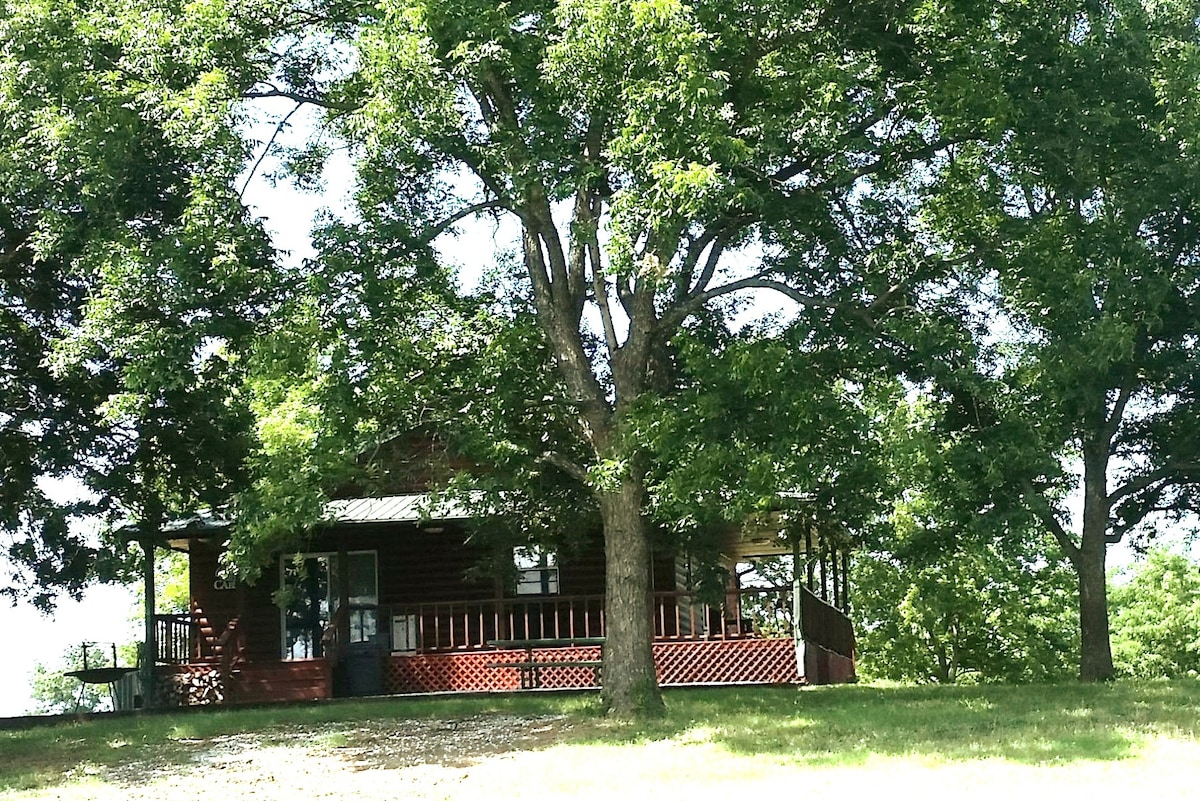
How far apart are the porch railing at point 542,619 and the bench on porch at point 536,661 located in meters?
0.19

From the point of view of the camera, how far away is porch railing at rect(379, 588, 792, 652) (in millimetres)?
24078

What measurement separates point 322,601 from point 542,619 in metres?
4.91

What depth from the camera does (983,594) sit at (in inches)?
1724

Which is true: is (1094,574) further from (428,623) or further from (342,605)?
(342,605)

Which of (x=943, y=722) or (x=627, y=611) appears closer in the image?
(x=943, y=722)

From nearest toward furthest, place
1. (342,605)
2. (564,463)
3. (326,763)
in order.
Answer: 1. (326,763)
2. (564,463)
3. (342,605)

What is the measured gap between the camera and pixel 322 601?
Answer: 26.7 m

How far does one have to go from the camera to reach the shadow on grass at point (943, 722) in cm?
1317

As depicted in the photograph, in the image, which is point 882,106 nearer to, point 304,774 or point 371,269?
point 371,269

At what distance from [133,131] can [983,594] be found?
34.1 m

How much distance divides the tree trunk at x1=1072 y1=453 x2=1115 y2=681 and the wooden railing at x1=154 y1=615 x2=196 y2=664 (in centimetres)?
1605

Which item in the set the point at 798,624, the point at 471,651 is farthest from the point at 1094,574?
the point at 471,651

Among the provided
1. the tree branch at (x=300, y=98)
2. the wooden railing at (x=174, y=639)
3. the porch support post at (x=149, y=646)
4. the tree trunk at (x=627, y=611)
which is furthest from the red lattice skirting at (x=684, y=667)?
the tree branch at (x=300, y=98)

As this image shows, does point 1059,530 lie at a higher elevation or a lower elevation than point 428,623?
higher
